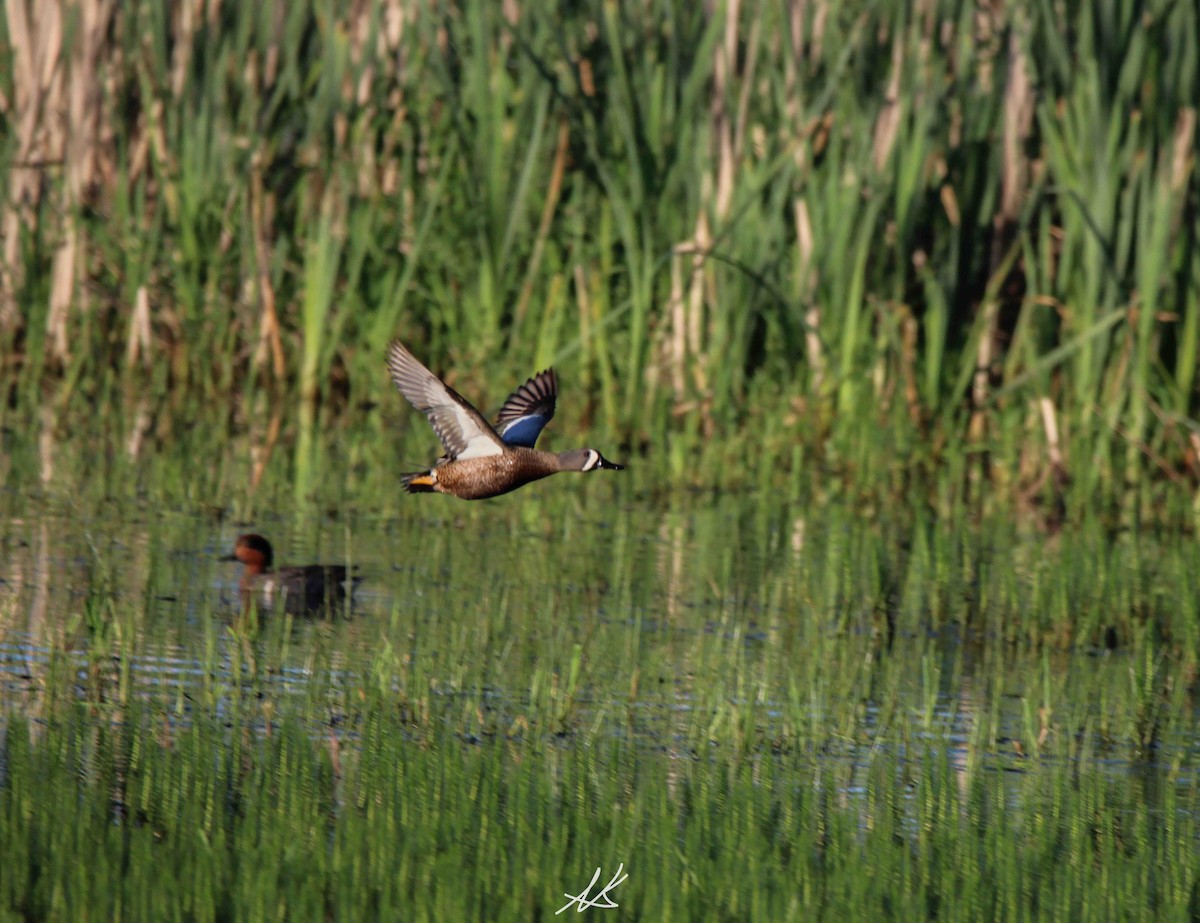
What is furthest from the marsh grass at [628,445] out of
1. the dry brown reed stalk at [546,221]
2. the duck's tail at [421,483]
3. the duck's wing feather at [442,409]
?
the duck's wing feather at [442,409]

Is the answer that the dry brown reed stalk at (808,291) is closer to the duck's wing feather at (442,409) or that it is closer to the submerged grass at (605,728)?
the submerged grass at (605,728)

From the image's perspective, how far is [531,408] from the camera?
228 inches

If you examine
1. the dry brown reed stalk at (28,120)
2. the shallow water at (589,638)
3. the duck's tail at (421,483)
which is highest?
the dry brown reed stalk at (28,120)

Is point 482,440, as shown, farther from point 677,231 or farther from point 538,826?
point 677,231

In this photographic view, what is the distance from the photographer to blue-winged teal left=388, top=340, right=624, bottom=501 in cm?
537

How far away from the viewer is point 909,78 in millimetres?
8844

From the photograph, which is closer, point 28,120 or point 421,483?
point 421,483

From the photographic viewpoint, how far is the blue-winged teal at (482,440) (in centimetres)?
537

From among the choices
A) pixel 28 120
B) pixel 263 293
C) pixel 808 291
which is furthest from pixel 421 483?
pixel 28 120

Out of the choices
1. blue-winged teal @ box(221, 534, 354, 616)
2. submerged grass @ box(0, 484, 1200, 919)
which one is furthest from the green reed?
blue-winged teal @ box(221, 534, 354, 616)

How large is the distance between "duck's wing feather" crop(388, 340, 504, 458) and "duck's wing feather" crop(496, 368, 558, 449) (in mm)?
141

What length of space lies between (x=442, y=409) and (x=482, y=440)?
256mm

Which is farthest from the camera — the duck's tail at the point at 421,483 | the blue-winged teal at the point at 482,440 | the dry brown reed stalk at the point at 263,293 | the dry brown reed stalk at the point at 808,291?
the dry brown reed stalk at the point at 263,293

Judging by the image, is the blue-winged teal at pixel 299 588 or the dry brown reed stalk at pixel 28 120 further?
the dry brown reed stalk at pixel 28 120
